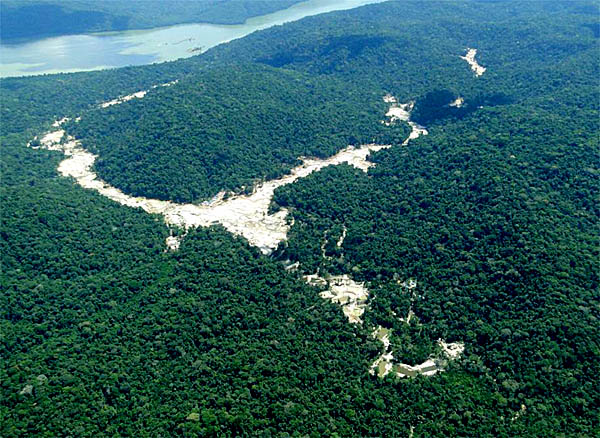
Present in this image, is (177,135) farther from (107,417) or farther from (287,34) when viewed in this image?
(287,34)

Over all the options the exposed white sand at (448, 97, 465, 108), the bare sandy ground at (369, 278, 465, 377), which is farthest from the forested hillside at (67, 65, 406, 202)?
the bare sandy ground at (369, 278, 465, 377)

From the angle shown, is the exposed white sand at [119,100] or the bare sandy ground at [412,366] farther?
the exposed white sand at [119,100]

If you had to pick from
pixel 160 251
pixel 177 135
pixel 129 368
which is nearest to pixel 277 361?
pixel 129 368

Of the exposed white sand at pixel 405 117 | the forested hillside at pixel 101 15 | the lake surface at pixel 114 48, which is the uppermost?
the forested hillside at pixel 101 15

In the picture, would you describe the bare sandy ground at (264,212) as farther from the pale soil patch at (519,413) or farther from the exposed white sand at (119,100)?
the exposed white sand at (119,100)

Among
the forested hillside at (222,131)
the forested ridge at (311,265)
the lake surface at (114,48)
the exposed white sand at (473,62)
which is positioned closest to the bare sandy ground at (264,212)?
the forested ridge at (311,265)

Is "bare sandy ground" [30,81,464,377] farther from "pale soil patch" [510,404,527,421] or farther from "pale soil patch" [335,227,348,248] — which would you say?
"pale soil patch" [510,404,527,421]

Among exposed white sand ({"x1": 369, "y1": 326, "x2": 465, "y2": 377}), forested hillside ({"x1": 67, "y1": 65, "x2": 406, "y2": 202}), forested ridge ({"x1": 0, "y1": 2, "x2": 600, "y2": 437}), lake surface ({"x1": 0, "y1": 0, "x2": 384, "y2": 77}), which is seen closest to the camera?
forested ridge ({"x1": 0, "y1": 2, "x2": 600, "y2": 437})
